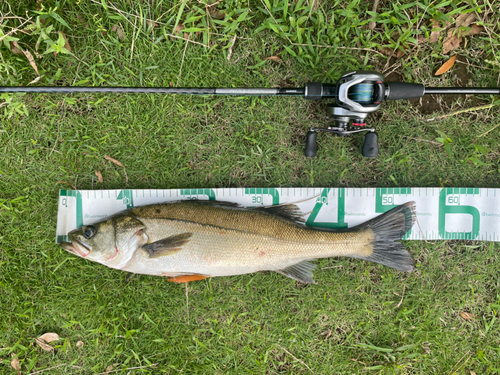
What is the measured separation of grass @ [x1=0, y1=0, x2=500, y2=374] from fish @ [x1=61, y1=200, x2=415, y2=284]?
39cm

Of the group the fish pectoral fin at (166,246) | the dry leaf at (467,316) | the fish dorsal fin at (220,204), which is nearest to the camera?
the fish pectoral fin at (166,246)

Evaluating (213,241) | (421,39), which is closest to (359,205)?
(213,241)

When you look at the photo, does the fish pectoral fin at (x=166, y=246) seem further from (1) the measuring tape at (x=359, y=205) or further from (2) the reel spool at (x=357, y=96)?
(2) the reel spool at (x=357, y=96)

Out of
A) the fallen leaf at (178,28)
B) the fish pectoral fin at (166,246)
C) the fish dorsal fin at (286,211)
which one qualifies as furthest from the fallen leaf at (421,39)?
the fish pectoral fin at (166,246)

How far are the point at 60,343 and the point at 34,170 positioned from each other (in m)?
1.76

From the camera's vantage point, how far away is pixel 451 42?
307 centimetres

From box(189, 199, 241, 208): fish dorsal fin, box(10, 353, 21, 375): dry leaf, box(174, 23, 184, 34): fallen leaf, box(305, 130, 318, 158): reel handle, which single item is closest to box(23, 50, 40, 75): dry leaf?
box(174, 23, 184, 34): fallen leaf

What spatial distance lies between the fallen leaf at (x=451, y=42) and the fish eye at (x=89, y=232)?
3.73 meters

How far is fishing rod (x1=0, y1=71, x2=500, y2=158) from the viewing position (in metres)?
2.53

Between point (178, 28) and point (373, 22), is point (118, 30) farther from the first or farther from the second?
point (373, 22)

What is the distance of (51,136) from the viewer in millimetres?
3127

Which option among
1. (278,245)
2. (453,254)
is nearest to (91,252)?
(278,245)

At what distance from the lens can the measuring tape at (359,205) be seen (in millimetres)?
3041

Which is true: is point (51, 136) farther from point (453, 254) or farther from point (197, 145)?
point (453, 254)
